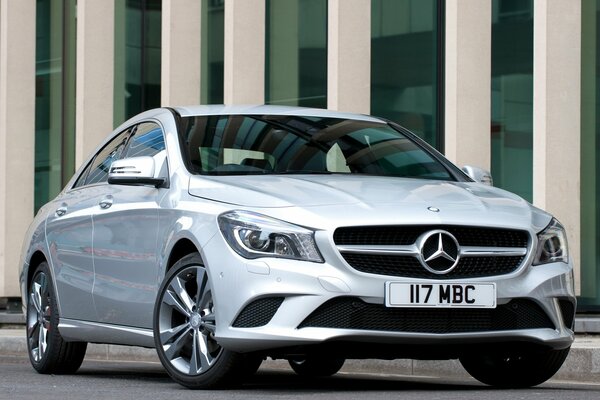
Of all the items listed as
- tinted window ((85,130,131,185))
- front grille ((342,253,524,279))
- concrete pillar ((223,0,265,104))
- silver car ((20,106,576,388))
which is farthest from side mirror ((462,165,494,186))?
concrete pillar ((223,0,265,104))

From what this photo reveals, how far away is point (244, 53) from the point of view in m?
16.6

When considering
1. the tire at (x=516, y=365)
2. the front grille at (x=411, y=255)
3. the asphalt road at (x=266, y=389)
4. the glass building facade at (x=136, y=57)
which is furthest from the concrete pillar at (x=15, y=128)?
the front grille at (x=411, y=255)

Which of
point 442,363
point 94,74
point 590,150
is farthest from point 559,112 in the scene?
point 94,74

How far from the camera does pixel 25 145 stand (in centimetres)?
2116

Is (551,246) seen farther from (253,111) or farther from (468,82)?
(468,82)

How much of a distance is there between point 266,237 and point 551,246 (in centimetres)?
145

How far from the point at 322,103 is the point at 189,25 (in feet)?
7.64

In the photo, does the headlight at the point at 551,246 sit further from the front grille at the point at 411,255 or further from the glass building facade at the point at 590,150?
the glass building facade at the point at 590,150

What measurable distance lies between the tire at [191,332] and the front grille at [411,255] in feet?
2.41

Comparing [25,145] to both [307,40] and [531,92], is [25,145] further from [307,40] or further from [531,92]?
[531,92]

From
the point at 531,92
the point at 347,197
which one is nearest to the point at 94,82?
the point at 531,92

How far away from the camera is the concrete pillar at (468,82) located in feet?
46.0

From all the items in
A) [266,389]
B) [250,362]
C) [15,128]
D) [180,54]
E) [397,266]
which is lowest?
[266,389]

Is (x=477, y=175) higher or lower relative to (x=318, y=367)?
higher
